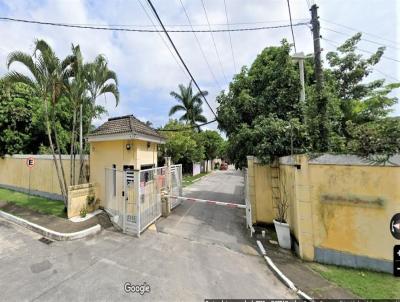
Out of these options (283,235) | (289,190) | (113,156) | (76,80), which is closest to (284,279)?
(283,235)

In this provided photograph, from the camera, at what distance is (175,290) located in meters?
4.32

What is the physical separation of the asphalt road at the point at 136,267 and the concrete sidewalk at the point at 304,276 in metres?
0.45

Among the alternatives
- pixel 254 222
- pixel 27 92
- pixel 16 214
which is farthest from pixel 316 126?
pixel 27 92

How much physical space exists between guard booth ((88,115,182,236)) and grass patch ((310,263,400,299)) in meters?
5.76

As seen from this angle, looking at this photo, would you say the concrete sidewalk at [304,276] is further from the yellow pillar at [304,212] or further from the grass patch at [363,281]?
the yellow pillar at [304,212]

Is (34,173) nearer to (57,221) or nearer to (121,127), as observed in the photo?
(57,221)

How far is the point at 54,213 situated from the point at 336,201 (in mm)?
10606

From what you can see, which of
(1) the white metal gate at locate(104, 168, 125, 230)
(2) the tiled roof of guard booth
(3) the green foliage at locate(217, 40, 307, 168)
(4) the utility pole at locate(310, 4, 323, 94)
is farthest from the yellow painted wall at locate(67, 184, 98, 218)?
(4) the utility pole at locate(310, 4, 323, 94)

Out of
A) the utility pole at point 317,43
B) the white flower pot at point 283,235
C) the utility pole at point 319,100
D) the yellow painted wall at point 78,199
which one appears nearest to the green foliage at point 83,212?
the yellow painted wall at point 78,199

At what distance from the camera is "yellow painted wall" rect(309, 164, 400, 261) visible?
511 cm

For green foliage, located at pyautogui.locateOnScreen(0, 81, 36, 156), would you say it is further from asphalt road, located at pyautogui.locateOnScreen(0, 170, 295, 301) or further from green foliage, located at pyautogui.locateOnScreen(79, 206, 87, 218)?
green foliage, located at pyautogui.locateOnScreen(79, 206, 87, 218)

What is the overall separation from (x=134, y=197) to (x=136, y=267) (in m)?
2.87

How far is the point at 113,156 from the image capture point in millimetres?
9109

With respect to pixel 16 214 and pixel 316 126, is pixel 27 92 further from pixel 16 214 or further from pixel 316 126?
pixel 316 126
